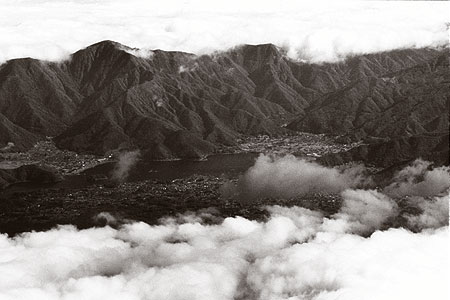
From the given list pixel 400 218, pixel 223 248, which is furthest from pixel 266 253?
pixel 400 218

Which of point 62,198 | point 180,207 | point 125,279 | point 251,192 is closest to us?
point 125,279

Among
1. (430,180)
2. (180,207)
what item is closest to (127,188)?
(180,207)

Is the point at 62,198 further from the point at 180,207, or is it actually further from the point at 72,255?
the point at 72,255

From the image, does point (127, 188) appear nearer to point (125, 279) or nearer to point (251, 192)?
point (251, 192)

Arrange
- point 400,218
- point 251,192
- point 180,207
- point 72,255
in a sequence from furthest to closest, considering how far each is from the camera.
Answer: point 251,192 < point 180,207 < point 400,218 < point 72,255

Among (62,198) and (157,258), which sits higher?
(157,258)

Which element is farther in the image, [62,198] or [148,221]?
[62,198]

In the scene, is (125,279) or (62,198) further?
(62,198)

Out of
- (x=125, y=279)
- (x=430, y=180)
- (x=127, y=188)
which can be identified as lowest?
(x=127, y=188)

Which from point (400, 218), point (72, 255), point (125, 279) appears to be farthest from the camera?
point (400, 218)
